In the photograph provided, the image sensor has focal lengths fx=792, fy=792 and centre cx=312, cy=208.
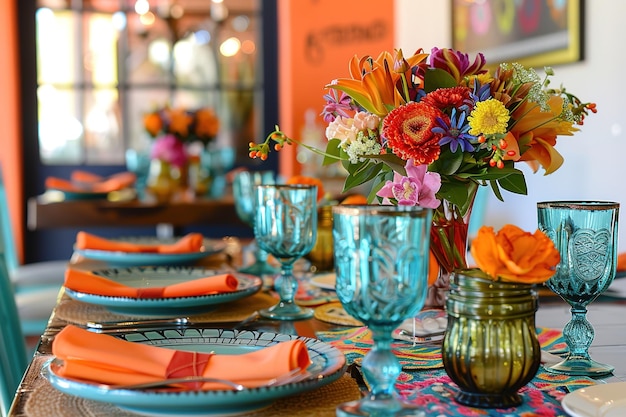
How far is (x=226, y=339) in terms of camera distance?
0.92 metres

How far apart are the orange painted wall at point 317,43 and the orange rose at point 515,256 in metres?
4.06

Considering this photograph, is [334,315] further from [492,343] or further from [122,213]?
[122,213]

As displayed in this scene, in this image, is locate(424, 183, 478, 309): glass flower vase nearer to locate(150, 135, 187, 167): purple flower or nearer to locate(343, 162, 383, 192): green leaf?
locate(343, 162, 383, 192): green leaf

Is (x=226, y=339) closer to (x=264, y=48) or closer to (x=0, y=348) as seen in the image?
(x=0, y=348)

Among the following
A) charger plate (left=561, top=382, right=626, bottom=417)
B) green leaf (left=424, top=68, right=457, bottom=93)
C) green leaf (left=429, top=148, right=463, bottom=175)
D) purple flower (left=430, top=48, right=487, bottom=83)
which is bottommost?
charger plate (left=561, top=382, right=626, bottom=417)

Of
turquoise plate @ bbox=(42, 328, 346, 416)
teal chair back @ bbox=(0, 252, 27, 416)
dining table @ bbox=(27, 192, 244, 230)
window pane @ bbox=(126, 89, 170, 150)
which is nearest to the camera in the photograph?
turquoise plate @ bbox=(42, 328, 346, 416)

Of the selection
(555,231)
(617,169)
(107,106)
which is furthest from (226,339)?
(107,106)

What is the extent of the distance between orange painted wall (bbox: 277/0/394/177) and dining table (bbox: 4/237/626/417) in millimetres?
3369

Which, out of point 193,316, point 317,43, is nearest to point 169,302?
point 193,316

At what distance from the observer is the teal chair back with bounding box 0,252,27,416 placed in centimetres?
136

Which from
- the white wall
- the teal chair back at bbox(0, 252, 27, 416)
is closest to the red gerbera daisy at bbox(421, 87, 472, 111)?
the teal chair back at bbox(0, 252, 27, 416)

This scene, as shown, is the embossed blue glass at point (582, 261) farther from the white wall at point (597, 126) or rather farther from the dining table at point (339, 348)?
the white wall at point (597, 126)

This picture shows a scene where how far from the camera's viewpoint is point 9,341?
1.48 metres

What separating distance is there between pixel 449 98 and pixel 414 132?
0.06m
